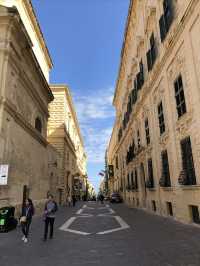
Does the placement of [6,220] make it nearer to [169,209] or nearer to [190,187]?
[190,187]

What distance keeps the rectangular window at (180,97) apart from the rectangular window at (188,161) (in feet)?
5.22

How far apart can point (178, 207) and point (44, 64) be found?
20.8 meters

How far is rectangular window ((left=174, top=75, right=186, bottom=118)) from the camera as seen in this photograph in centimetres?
1177

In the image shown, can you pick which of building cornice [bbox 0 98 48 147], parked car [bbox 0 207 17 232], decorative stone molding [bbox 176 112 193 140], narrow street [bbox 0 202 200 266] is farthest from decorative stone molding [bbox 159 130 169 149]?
parked car [bbox 0 207 17 232]

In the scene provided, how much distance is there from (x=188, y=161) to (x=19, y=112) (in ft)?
34.8

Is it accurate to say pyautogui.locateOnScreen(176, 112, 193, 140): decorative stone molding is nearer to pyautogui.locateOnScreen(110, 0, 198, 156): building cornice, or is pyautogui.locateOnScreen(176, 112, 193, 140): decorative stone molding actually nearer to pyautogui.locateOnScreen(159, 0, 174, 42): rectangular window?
pyautogui.locateOnScreen(110, 0, 198, 156): building cornice

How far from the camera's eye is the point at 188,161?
11242 mm

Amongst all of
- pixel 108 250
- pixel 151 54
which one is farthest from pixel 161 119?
pixel 108 250

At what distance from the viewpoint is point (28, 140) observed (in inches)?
662

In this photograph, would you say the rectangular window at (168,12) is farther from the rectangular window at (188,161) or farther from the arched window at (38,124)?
the arched window at (38,124)

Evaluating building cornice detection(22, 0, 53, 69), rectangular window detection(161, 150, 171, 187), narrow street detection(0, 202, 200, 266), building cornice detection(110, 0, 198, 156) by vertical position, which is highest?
building cornice detection(22, 0, 53, 69)

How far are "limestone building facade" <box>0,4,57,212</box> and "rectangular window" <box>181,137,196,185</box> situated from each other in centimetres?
939

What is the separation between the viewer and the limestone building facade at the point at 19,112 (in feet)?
41.7

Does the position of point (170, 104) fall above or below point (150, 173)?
above
